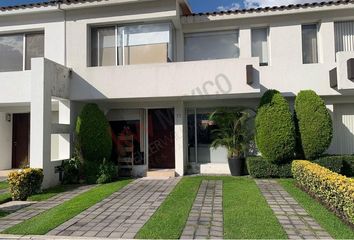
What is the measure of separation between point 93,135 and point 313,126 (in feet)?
26.7

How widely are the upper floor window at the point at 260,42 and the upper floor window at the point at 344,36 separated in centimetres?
282

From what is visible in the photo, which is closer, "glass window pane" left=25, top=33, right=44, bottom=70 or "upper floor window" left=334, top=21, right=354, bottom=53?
"upper floor window" left=334, top=21, right=354, bottom=53

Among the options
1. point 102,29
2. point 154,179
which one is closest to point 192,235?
point 154,179

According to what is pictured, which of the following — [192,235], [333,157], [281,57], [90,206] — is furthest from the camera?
[281,57]

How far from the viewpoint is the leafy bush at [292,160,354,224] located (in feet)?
21.5

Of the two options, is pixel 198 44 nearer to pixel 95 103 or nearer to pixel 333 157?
pixel 95 103

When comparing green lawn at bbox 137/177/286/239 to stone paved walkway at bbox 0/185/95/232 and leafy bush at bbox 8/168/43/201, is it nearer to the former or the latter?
stone paved walkway at bbox 0/185/95/232

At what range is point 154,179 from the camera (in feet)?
42.7

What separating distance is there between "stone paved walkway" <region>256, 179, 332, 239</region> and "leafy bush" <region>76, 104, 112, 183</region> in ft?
20.0

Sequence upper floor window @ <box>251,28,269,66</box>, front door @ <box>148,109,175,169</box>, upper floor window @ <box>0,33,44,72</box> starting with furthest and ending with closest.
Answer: front door @ <box>148,109,175,169</box>, upper floor window @ <box>0,33,44,72</box>, upper floor window @ <box>251,28,269,66</box>

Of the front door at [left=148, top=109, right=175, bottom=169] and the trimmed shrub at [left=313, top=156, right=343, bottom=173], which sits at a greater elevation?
the front door at [left=148, top=109, right=175, bottom=169]

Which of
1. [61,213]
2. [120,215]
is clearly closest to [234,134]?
[120,215]

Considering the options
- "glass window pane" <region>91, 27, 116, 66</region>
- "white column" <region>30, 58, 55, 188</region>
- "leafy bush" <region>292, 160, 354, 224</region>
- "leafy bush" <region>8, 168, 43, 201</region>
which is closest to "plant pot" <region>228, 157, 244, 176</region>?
"leafy bush" <region>292, 160, 354, 224</region>

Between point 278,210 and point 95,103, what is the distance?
8865mm
